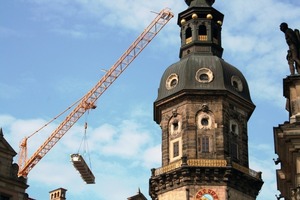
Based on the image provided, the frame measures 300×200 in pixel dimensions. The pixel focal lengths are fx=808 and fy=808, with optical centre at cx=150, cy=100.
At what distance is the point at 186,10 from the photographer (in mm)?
88750

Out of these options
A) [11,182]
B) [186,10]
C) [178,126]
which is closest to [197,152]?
[178,126]

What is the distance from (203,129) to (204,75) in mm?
5909

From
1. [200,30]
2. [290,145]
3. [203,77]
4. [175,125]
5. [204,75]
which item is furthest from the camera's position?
[200,30]

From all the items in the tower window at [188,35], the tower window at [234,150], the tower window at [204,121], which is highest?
the tower window at [188,35]

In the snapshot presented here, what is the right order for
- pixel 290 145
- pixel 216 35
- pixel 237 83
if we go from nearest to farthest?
pixel 290 145
pixel 237 83
pixel 216 35

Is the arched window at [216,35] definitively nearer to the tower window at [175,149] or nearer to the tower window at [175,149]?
the tower window at [175,149]

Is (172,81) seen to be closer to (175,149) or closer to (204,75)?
(204,75)

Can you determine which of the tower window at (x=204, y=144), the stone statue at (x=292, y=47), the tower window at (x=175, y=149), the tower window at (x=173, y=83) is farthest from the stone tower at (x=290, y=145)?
the tower window at (x=173, y=83)

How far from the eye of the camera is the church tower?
76.2 metres

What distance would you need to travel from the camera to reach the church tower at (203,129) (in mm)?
76250

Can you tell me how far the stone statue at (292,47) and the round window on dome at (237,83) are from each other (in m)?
44.2

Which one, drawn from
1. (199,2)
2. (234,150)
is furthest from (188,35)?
(234,150)

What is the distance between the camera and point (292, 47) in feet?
124

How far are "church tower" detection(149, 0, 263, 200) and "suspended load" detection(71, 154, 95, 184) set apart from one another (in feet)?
67.1
